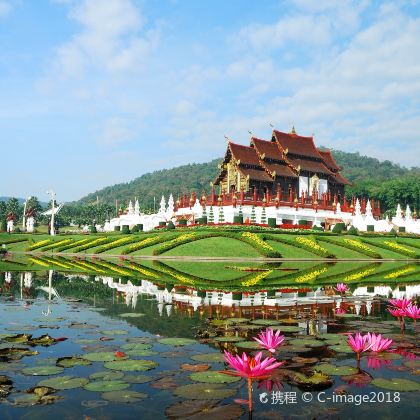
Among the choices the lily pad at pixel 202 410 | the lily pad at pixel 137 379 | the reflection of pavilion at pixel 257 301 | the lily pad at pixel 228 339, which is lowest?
the lily pad at pixel 202 410

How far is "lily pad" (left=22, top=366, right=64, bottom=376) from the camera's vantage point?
793 centimetres

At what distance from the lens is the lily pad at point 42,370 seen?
7.93 m

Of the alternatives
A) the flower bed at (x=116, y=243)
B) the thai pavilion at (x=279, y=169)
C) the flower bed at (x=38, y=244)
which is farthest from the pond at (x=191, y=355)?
the thai pavilion at (x=279, y=169)

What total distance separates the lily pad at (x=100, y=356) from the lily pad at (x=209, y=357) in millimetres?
1501

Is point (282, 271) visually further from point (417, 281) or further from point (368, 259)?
point (368, 259)

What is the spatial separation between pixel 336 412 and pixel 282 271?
75.6 ft

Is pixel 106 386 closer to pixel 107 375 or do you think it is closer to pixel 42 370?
pixel 107 375

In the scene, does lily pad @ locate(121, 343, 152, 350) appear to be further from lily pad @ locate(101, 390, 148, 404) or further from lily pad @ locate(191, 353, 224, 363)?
lily pad @ locate(101, 390, 148, 404)

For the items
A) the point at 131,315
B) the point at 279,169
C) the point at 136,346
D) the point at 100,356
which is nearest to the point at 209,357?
the point at 136,346

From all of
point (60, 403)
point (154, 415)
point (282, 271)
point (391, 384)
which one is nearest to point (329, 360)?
point (391, 384)

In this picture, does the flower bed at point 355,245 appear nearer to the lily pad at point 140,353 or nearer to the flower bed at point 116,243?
the flower bed at point 116,243

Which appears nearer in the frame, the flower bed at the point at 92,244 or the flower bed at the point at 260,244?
the flower bed at the point at 260,244

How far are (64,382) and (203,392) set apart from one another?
7.21 ft

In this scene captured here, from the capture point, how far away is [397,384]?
24.6 feet
